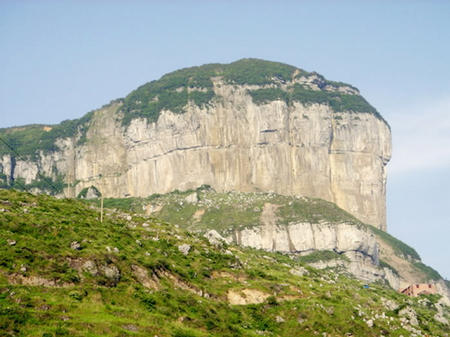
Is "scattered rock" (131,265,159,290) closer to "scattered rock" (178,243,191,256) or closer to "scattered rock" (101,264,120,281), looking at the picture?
"scattered rock" (101,264,120,281)

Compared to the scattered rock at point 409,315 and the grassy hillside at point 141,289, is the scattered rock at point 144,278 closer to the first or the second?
the grassy hillside at point 141,289

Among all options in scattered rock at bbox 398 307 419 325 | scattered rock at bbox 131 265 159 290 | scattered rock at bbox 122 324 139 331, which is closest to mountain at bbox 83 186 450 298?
scattered rock at bbox 398 307 419 325

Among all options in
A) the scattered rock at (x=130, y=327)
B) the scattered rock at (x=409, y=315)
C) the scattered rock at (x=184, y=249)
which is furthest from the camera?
the scattered rock at (x=409, y=315)

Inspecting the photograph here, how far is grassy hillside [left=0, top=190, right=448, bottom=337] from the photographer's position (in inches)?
2291

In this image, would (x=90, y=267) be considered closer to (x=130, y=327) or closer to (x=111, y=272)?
(x=111, y=272)

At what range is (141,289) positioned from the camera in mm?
69312

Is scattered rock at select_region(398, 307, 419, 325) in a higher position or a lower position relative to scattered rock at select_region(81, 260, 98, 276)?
lower

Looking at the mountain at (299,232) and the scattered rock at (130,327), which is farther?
the mountain at (299,232)

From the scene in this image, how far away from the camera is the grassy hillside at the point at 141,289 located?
2291 inches

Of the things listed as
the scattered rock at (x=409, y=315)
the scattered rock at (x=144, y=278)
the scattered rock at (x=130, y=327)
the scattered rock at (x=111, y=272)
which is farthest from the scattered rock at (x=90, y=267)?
the scattered rock at (x=409, y=315)

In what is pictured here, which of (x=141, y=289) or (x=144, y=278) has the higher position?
(x=144, y=278)

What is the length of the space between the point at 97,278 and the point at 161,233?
96.2ft

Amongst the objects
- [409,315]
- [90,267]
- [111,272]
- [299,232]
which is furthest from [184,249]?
[299,232]

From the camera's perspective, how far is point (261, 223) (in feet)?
629
